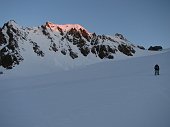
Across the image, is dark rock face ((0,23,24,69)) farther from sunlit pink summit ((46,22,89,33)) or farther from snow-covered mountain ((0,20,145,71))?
sunlit pink summit ((46,22,89,33))

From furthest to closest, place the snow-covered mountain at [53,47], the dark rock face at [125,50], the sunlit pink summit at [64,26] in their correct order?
the dark rock face at [125,50] < the sunlit pink summit at [64,26] < the snow-covered mountain at [53,47]

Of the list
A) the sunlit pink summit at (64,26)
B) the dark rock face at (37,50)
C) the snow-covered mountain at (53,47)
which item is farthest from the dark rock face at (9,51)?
the sunlit pink summit at (64,26)

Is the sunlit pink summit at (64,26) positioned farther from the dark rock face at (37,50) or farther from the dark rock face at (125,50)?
the dark rock face at (125,50)

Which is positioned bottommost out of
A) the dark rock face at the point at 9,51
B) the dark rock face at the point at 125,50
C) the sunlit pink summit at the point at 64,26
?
the dark rock face at the point at 9,51

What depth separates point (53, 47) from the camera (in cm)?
12769

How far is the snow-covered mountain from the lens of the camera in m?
107

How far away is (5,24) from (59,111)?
370 ft

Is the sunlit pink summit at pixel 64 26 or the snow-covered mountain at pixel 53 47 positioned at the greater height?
the sunlit pink summit at pixel 64 26

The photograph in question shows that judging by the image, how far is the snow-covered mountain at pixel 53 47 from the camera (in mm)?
106875

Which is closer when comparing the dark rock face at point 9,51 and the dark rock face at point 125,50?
the dark rock face at point 9,51

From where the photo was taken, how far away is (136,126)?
1002 centimetres

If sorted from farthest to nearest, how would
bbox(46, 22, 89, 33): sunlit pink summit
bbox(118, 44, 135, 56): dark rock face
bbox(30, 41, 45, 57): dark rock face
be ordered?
bbox(118, 44, 135, 56): dark rock face < bbox(46, 22, 89, 33): sunlit pink summit < bbox(30, 41, 45, 57): dark rock face

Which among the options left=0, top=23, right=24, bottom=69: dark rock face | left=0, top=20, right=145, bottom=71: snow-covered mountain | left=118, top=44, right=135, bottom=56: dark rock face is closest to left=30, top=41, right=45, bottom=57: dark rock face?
left=0, top=20, right=145, bottom=71: snow-covered mountain

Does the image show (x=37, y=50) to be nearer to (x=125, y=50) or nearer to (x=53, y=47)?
(x=53, y=47)
